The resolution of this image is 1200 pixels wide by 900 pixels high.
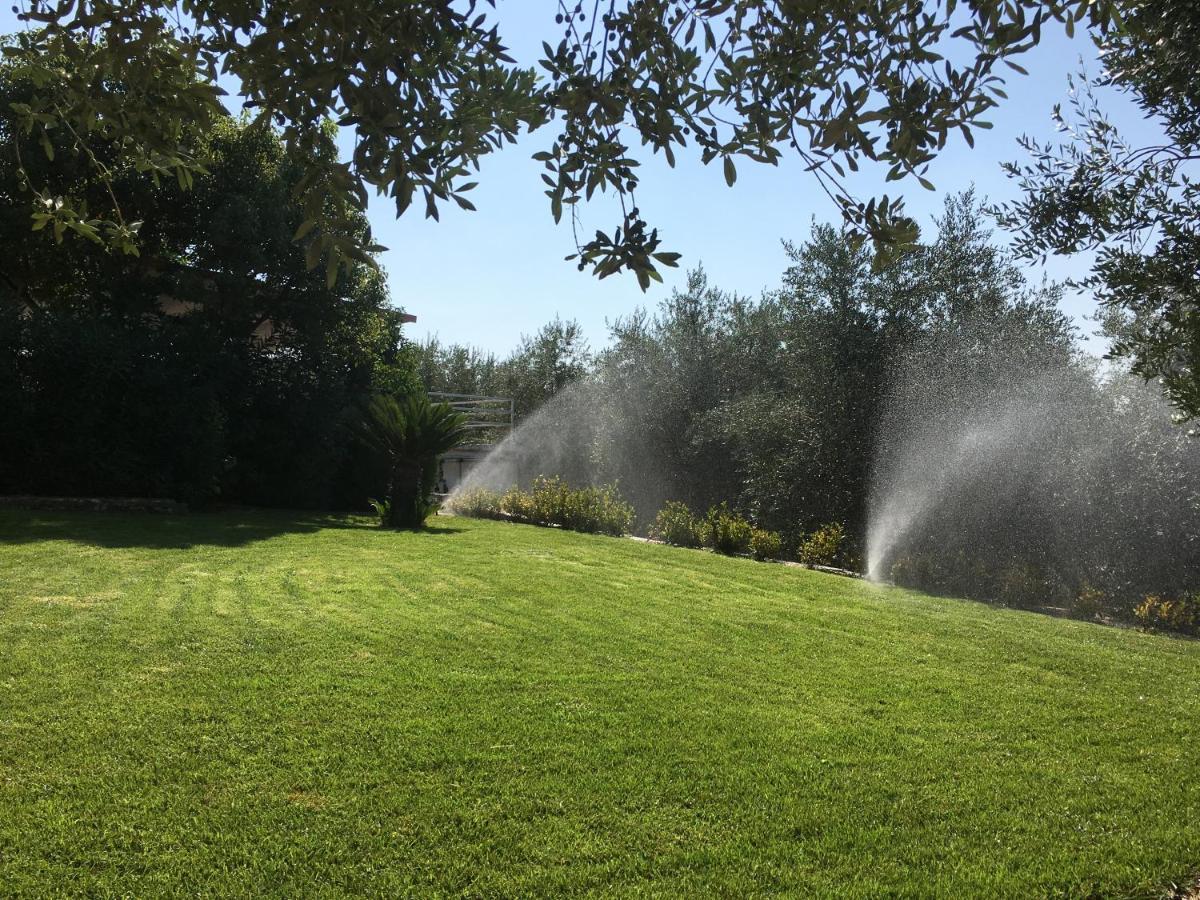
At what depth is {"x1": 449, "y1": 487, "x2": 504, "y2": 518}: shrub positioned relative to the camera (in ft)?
54.1

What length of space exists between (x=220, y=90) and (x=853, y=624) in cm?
525

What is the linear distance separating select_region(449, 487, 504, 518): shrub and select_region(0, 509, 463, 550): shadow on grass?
10.3ft

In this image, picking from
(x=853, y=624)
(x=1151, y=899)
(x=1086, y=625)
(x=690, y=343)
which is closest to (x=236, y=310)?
(x=690, y=343)

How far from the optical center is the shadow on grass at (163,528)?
8766mm

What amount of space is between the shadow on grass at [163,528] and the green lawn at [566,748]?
8.24 ft

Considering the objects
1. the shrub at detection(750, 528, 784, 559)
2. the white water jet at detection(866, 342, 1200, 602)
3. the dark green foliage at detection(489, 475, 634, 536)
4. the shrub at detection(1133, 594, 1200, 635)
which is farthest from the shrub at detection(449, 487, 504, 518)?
the shrub at detection(1133, 594, 1200, 635)

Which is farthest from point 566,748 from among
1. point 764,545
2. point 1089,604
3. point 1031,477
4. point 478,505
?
point 478,505

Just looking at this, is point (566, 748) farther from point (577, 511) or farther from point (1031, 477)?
point (577, 511)

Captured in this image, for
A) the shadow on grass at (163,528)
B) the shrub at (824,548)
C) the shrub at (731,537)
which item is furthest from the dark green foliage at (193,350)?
the shrub at (824,548)

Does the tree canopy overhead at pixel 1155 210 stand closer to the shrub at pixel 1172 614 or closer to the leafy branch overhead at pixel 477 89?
the leafy branch overhead at pixel 477 89

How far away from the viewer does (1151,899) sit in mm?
2461

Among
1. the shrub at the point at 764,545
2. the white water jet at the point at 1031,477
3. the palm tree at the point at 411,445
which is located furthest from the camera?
the palm tree at the point at 411,445

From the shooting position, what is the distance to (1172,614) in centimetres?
717

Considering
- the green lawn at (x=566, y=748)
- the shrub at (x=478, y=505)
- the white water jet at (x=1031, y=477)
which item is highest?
the white water jet at (x=1031, y=477)
